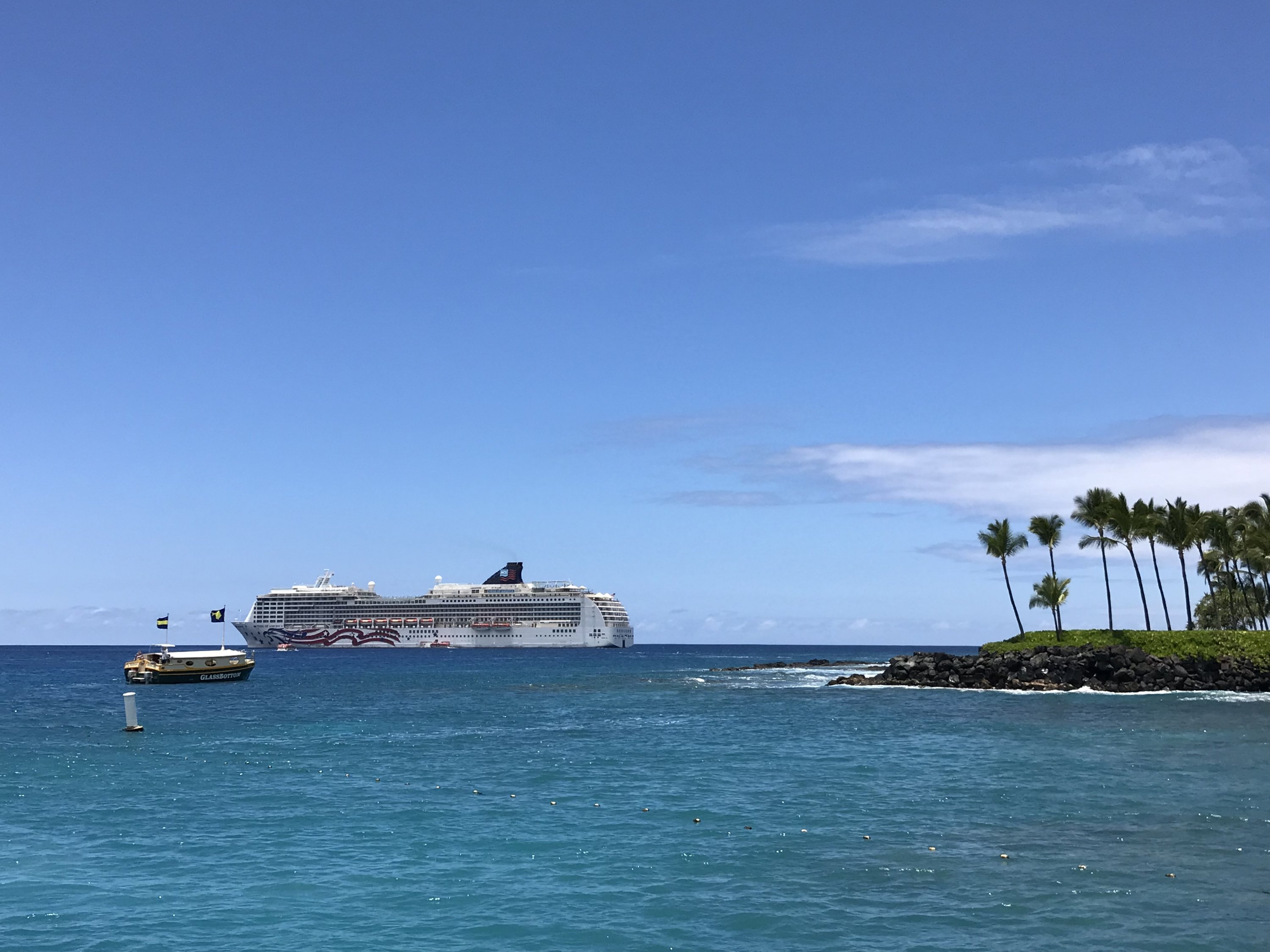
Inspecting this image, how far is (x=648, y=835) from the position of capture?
75.3 feet

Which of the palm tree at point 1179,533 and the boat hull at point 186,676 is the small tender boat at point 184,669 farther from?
the palm tree at point 1179,533

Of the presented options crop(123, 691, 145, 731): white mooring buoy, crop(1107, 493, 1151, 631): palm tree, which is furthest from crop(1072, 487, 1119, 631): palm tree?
crop(123, 691, 145, 731): white mooring buoy

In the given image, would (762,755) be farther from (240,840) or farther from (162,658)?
(162,658)

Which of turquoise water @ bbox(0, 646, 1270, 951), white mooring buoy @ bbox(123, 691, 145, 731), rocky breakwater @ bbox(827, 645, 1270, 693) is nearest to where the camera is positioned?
turquoise water @ bbox(0, 646, 1270, 951)

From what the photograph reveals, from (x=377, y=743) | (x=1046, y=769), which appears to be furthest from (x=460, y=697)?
(x=1046, y=769)

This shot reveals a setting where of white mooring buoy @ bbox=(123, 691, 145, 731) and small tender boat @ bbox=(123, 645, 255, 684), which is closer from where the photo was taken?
white mooring buoy @ bbox=(123, 691, 145, 731)

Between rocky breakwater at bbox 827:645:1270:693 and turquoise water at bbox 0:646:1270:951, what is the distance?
17516mm

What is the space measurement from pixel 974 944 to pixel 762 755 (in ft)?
69.5

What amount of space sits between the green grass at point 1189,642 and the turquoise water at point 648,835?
21.9 m

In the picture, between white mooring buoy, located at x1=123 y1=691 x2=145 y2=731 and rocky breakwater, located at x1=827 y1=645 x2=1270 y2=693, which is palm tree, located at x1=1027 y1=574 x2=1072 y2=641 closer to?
rocky breakwater, located at x1=827 y1=645 x2=1270 y2=693

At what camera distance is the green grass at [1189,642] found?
67500 mm

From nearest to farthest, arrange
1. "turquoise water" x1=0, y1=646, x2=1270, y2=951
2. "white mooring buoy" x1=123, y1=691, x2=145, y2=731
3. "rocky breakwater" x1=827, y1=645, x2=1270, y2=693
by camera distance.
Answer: "turquoise water" x1=0, y1=646, x2=1270, y2=951, "white mooring buoy" x1=123, y1=691, x2=145, y2=731, "rocky breakwater" x1=827, y1=645, x2=1270, y2=693

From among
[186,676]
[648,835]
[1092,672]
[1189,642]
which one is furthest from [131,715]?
[1189,642]

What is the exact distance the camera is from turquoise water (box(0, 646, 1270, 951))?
16.4 metres
